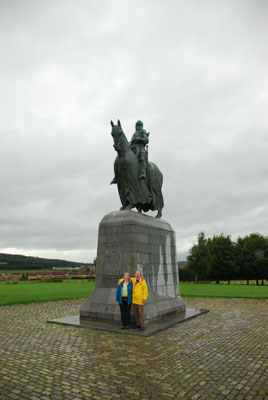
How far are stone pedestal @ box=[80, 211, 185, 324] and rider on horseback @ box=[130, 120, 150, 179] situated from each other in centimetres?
215

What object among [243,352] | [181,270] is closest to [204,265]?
[181,270]

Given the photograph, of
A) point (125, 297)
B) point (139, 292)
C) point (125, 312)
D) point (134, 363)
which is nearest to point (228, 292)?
point (125, 312)

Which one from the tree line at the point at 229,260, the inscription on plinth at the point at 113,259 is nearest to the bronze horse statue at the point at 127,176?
the inscription on plinth at the point at 113,259

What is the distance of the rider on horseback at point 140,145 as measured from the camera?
13286 millimetres

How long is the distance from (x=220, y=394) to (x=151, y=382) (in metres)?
1.22

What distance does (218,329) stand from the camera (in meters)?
A: 9.85

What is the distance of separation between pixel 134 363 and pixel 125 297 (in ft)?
10.7

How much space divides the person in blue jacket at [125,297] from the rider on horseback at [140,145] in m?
5.10

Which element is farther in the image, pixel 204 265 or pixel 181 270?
pixel 181 270

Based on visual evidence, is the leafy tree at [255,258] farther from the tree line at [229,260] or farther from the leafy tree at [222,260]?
the leafy tree at [222,260]

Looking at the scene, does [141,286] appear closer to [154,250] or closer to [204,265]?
[154,250]

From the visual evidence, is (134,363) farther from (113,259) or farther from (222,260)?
(222,260)

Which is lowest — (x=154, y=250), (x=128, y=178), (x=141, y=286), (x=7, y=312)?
(x=7, y=312)

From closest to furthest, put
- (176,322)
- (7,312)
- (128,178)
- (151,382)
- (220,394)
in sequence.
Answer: (220,394) < (151,382) < (176,322) < (128,178) < (7,312)
